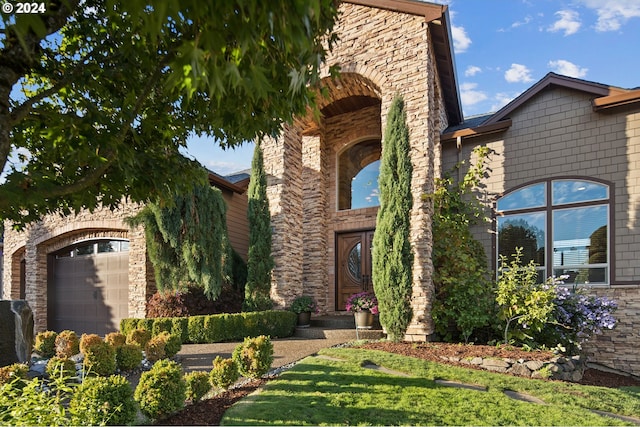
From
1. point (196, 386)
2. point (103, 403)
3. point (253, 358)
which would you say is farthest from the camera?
point (253, 358)

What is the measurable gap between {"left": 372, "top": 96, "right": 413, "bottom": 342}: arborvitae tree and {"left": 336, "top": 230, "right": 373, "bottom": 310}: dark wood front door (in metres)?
2.31

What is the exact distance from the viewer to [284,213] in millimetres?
9422

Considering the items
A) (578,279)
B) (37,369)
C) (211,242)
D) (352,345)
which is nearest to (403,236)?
(352,345)

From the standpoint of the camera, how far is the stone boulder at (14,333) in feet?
17.4

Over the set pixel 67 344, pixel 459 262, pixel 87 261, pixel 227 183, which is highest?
pixel 227 183

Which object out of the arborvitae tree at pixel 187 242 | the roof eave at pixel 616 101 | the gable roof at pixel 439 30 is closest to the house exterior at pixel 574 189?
the roof eave at pixel 616 101

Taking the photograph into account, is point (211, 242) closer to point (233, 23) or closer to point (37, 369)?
point (37, 369)

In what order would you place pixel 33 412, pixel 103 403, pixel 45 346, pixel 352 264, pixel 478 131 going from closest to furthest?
pixel 33 412 < pixel 103 403 < pixel 45 346 < pixel 478 131 < pixel 352 264

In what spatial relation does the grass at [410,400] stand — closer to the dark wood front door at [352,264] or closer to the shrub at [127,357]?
the shrub at [127,357]

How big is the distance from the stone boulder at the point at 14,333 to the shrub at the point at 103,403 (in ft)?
10.3

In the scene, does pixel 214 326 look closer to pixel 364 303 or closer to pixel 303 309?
pixel 303 309

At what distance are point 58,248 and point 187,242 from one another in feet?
20.1

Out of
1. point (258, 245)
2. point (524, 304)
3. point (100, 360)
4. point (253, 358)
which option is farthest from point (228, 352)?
point (524, 304)

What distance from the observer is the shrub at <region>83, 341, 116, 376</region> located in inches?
194
